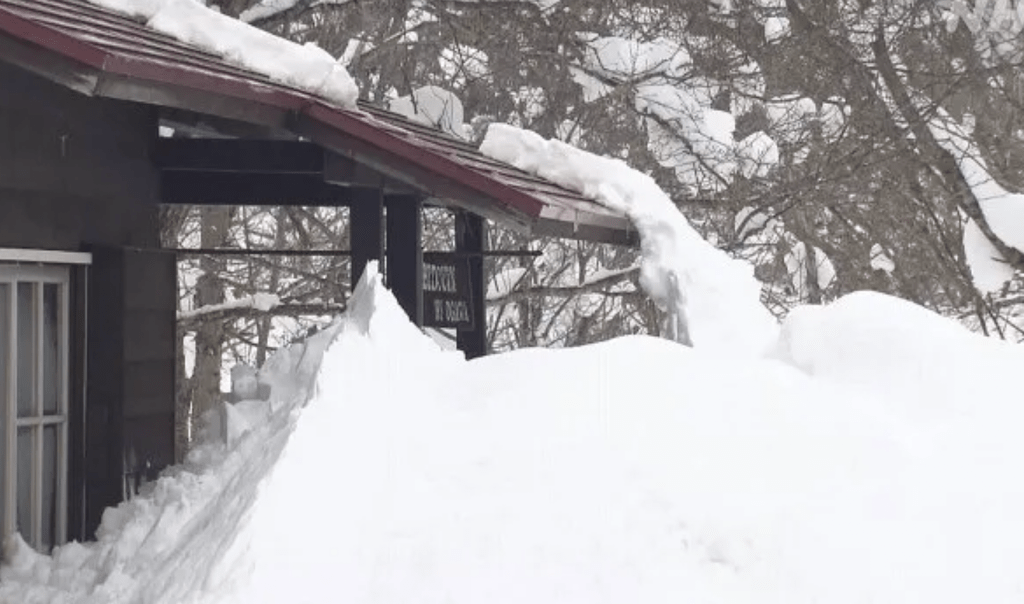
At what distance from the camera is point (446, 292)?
7566mm

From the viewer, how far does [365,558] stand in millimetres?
3602

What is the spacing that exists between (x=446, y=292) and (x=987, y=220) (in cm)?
471

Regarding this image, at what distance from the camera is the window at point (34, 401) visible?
5.75 m

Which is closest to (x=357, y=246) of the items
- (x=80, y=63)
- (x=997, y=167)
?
(x=80, y=63)

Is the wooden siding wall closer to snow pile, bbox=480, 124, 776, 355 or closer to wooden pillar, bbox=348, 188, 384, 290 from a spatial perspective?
wooden pillar, bbox=348, 188, 384, 290

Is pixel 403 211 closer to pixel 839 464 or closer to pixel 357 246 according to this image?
pixel 357 246

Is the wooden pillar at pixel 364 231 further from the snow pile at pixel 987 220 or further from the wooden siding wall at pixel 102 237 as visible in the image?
the snow pile at pixel 987 220

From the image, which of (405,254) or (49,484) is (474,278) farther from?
(49,484)

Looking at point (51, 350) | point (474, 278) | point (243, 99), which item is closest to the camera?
point (243, 99)

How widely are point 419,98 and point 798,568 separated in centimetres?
771

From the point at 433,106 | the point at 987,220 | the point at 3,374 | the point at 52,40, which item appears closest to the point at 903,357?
the point at 52,40

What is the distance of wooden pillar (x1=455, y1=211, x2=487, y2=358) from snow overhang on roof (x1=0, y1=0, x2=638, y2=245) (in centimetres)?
113

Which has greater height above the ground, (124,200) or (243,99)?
(243,99)

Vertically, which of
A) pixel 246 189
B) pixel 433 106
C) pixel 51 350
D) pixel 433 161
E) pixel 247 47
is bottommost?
pixel 51 350
